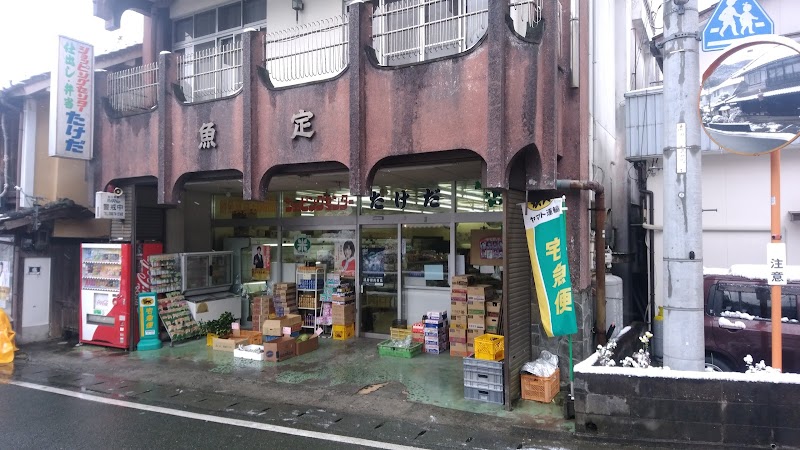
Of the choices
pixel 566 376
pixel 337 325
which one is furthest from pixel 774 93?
pixel 337 325

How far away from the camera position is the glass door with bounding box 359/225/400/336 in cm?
1177

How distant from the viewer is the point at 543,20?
23.7 feet

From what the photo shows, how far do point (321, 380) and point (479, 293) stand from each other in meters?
3.50

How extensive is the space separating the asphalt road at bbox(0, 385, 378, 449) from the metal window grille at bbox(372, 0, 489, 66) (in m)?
6.31

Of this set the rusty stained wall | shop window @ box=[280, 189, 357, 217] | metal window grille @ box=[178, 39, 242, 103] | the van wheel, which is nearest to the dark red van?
the van wheel

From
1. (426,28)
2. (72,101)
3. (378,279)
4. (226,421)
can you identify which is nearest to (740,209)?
(426,28)

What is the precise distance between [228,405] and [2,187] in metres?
10.6

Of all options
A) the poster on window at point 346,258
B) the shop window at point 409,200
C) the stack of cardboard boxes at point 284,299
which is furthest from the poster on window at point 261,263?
the shop window at point 409,200

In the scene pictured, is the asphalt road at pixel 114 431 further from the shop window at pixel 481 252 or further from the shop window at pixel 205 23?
the shop window at pixel 205 23

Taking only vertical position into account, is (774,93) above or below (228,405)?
above

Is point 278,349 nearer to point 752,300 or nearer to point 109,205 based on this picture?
point 109,205

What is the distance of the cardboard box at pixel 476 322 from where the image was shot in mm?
9844

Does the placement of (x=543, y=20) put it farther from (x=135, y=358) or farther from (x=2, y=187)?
(x=2, y=187)

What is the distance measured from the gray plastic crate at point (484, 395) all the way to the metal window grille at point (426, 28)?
5.52 meters
